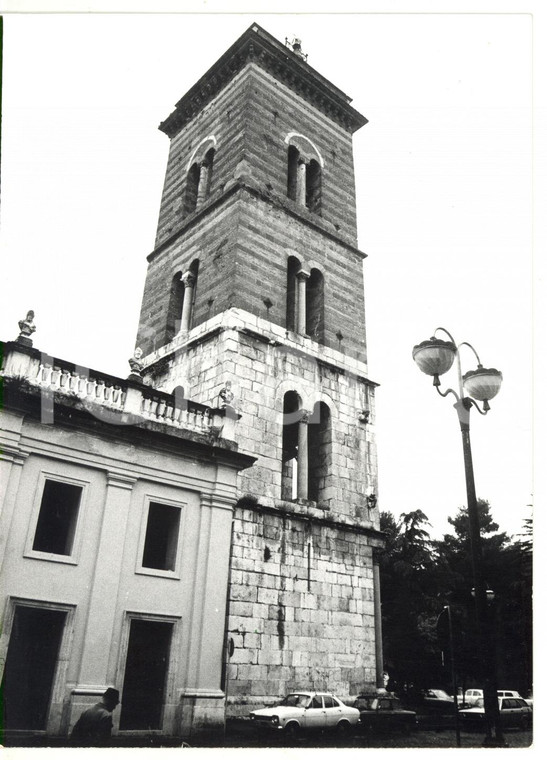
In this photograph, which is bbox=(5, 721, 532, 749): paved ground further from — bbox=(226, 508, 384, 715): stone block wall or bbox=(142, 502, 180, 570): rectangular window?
bbox=(142, 502, 180, 570): rectangular window

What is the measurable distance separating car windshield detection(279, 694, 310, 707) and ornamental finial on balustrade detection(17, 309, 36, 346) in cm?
897

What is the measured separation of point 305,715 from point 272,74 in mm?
20465

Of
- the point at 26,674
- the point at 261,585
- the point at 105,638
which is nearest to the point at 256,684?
the point at 261,585

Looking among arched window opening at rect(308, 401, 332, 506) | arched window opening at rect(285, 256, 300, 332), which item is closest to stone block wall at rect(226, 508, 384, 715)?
arched window opening at rect(308, 401, 332, 506)

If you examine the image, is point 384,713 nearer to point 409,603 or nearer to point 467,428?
point 467,428

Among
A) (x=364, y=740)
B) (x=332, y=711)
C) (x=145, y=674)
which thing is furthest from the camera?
(x=332, y=711)

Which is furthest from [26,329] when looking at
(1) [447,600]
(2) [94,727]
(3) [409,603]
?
(3) [409,603]

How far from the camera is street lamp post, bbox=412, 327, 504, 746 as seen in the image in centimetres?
849

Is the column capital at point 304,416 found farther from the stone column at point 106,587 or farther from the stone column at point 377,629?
the stone column at point 106,587

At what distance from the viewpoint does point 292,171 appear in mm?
23094

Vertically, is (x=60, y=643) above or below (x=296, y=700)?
above
